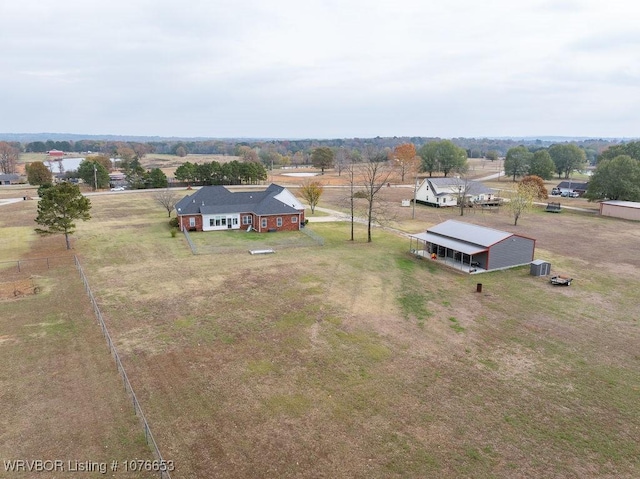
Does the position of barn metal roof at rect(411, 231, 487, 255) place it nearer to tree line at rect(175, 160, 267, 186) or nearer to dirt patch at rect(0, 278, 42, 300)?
dirt patch at rect(0, 278, 42, 300)

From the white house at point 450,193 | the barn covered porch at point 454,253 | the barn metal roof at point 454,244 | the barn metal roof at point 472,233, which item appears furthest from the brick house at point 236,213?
the white house at point 450,193

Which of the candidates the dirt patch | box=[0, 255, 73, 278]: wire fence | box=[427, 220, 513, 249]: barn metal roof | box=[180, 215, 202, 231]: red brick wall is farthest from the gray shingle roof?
the dirt patch

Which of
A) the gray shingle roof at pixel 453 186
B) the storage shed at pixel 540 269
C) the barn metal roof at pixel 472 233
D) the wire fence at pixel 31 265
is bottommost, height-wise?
the wire fence at pixel 31 265

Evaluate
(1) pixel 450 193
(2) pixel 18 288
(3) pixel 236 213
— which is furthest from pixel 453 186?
(2) pixel 18 288

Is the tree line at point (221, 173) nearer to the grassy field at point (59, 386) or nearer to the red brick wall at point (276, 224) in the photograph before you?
the red brick wall at point (276, 224)

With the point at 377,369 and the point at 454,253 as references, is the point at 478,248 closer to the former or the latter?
the point at 454,253

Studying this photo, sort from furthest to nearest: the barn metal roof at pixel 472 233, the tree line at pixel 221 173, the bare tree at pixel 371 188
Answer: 1. the tree line at pixel 221 173
2. the bare tree at pixel 371 188
3. the barn metal roof at pixel 472 233

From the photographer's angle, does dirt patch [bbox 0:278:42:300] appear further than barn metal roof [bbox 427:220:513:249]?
No
